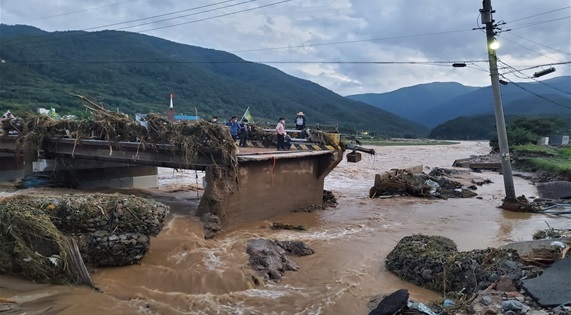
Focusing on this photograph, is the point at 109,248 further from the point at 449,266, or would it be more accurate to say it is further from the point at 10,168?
the point at 10,168

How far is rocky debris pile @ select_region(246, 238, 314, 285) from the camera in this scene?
745 centimetres

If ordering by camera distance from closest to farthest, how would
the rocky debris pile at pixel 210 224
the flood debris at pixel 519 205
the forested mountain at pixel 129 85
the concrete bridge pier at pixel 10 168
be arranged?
the rocky debris pile at pixel 210 224, the flood debris at pixel 519 205, the concrete bridge pier at pixel 10 168, the forested mountain at pixel 129 85

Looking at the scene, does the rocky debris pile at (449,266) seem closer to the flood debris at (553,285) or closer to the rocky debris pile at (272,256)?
the flood debris at (553,285)

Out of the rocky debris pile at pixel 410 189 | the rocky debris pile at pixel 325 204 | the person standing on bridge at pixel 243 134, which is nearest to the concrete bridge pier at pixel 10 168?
the person standing on bridge at pixel 243 134

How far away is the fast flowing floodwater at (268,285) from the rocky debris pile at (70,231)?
25cm

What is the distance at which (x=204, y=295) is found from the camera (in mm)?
6621

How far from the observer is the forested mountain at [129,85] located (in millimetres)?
82125

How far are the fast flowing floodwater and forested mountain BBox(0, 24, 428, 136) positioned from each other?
187ft

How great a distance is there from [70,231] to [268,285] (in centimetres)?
344

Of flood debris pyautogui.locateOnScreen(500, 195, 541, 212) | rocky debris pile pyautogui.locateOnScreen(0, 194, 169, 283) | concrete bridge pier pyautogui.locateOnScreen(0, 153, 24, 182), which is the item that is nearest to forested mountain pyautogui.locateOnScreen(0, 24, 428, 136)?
concrete bridge pier pyautogui.locateOnScreen(0, 153, 24, 182)

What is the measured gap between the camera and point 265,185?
39.0 feet

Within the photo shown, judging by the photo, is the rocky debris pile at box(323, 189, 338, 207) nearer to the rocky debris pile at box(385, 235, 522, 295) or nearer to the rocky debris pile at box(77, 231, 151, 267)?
the rocky debris pile at box(385, 235, 522, 295)

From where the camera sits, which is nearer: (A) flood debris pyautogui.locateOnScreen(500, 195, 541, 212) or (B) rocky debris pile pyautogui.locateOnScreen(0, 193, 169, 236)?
(B) rocky debris pile pyautogui.locateOnScreen(0, 193, 169, 236)

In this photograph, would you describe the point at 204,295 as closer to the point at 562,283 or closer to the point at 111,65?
the point at 562,283
